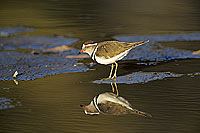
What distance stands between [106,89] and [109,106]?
93cm

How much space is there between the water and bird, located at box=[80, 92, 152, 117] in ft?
0.36

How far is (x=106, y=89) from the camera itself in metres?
6.59

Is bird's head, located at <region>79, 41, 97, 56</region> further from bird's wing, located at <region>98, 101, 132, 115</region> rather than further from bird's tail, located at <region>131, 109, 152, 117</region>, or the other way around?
bird's tail, located at <region>131, 109, 152, 117</region>

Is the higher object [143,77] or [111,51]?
[111,51]

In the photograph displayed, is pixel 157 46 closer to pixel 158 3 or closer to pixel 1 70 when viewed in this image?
pixel 1 70

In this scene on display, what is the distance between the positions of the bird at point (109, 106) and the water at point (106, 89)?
110mm

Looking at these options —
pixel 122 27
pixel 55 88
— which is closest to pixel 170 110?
pixel 55 88

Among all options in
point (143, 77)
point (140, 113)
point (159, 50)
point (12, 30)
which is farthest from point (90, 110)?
point (12, 30)

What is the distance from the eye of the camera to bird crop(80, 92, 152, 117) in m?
5.41

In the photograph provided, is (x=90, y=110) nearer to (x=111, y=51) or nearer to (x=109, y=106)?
(x=109, y=106)

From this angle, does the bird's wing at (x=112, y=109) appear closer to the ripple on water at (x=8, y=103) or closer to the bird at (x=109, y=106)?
the bird at (x=109, y=106)

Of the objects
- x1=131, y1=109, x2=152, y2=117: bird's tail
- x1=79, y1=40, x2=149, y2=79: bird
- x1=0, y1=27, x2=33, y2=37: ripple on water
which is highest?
x1=79, y1=40, x2=149, y2=79: bird

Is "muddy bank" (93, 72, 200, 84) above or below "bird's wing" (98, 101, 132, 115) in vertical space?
below

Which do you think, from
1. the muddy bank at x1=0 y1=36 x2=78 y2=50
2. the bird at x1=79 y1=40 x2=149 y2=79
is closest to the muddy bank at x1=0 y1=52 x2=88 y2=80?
the bird at x1=79 y1=40 x2=149 y2=79
